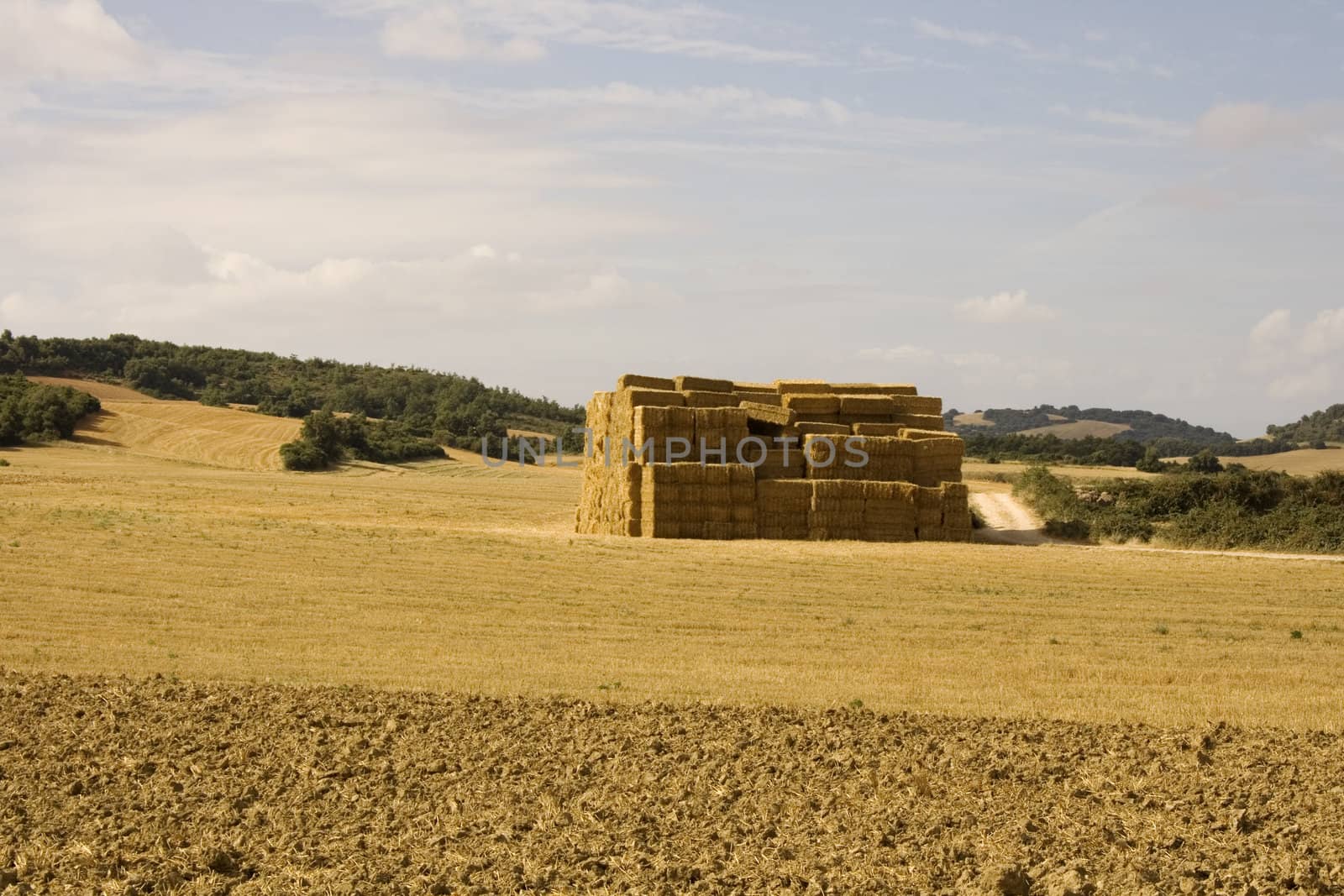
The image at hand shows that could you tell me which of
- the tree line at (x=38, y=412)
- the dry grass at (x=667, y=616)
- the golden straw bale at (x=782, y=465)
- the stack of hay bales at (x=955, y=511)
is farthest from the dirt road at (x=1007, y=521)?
the tree line at (x=38, y=412)

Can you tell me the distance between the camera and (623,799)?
9.28 meters

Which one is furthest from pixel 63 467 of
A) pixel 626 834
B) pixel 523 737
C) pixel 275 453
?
pixel 626 834

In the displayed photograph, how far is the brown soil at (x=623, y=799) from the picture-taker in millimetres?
7766

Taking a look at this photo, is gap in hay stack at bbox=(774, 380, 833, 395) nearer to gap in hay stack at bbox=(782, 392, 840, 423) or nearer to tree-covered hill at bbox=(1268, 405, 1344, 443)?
gap in hay stack at bbox=(782, 392, 840, 423)

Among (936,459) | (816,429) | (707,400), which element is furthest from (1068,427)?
(707,400)

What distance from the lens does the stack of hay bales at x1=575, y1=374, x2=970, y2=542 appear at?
89.3 feet

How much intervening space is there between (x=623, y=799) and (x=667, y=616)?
28.2 feet

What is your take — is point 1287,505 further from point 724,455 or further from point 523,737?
point 523,737

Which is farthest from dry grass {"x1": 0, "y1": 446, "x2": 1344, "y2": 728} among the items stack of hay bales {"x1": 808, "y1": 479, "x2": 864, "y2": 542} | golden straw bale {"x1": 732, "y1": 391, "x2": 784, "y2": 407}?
golden straw bale {"x1": 732, "y1": 391, "x2": 784, "y2": 407}

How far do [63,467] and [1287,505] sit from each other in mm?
34458

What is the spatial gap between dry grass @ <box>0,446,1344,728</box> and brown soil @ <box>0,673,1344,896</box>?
1.41 meters

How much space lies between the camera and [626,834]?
8.47m

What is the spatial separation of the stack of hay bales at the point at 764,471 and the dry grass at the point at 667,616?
105 cm

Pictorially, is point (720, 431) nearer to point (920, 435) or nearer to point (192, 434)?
point (920, 435)
